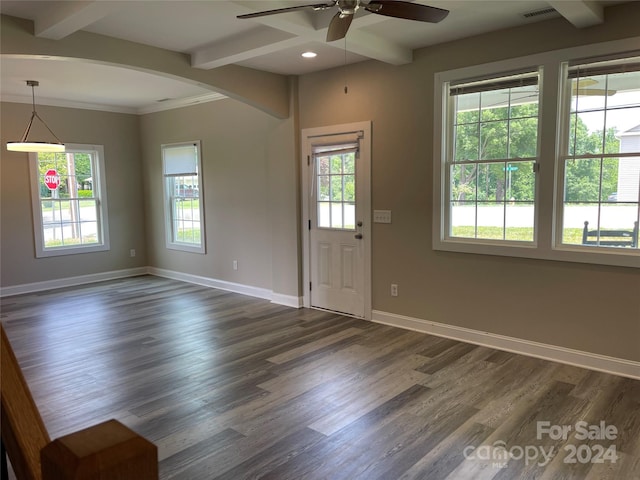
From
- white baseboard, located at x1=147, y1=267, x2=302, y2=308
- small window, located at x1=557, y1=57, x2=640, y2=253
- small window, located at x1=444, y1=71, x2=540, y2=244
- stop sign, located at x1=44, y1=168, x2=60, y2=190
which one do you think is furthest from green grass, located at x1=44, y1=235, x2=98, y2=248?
small window, located at x1=557, y1=57, x2=640, y2=253

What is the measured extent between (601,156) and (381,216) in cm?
203

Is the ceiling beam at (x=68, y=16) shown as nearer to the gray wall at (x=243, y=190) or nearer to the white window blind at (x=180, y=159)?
the gray wall at (x=243, y=190)

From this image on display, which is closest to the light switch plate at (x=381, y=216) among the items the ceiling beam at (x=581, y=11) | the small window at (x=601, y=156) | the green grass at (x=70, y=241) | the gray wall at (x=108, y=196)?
the small window at (x=601, y=156)

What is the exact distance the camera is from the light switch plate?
4754 mm

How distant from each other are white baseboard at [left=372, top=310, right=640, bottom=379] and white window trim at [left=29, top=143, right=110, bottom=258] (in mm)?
4914

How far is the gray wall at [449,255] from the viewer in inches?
140

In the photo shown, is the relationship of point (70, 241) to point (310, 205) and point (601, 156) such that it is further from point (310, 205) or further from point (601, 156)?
point (601, 156)

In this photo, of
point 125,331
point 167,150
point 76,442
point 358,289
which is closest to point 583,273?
point 358,289

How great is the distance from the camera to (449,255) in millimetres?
4355

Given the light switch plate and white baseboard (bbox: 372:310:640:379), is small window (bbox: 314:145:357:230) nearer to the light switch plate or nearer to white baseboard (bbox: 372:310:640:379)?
the light switch plate

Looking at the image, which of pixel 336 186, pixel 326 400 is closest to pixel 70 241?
pixel 336 186

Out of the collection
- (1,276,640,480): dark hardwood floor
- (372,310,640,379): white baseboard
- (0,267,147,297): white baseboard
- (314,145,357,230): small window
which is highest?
(314,145,357,230): small window

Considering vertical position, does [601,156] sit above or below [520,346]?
above

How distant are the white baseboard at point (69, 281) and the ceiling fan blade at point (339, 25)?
6.14m
